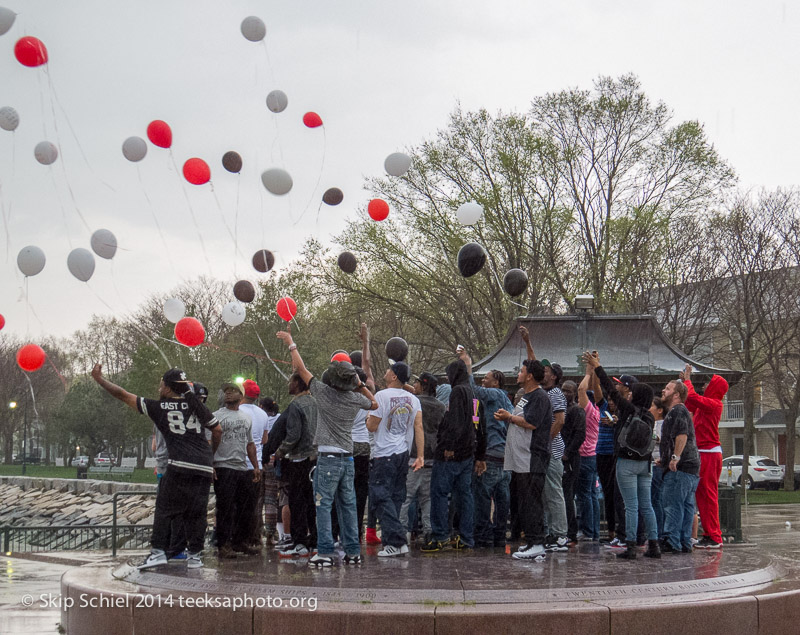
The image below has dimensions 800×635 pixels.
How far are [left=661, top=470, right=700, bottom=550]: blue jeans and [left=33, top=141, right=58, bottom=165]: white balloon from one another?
30.1ft

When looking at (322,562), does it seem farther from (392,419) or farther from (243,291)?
(243,291)

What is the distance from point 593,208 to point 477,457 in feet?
76.1

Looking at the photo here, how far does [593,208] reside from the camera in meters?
31.7

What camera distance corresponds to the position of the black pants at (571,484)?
10445mm

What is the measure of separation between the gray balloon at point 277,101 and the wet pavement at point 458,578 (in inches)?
281

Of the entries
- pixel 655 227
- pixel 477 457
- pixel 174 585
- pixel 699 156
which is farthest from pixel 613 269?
pixel 174 585

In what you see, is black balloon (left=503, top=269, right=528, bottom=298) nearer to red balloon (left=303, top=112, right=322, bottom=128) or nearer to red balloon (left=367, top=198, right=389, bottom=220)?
red balloon (left=367, top=198, right=389, bottom=220)

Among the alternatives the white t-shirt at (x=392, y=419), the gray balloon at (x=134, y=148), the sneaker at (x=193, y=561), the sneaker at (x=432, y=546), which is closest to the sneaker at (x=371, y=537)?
the sneaker at (x=432, y=546)

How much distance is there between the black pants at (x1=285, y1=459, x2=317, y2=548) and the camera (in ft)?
30.3

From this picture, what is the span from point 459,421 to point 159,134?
20.6 ft

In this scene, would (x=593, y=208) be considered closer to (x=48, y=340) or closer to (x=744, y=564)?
(x=744, y=564)

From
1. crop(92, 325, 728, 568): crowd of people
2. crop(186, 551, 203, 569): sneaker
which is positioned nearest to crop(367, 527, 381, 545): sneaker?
crop(92, 325, 728, 568): crowd of people

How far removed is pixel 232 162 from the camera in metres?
13.7

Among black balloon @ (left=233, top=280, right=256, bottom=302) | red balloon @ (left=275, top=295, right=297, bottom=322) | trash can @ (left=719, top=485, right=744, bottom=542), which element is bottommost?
trash can @ (left=719, top=485, right=744, bottom=542)
